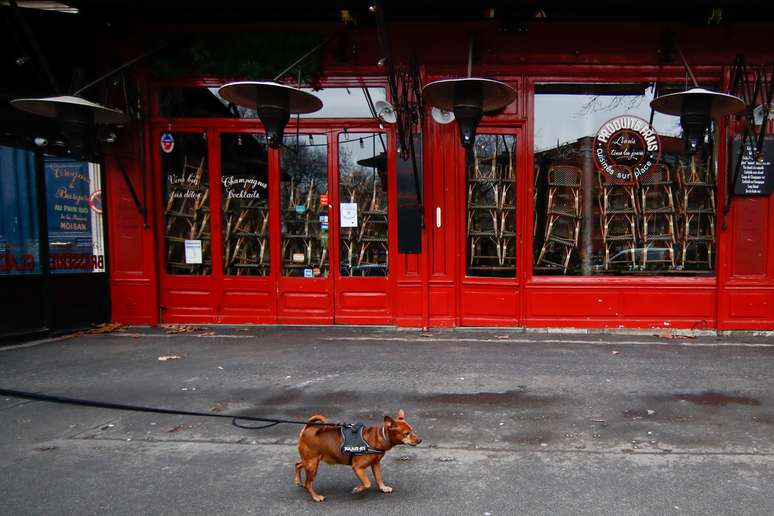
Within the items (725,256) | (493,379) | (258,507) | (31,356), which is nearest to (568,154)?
(725,256)

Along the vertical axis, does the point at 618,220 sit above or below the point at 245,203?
below

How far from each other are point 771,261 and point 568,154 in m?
3.26

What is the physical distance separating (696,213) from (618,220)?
111cm

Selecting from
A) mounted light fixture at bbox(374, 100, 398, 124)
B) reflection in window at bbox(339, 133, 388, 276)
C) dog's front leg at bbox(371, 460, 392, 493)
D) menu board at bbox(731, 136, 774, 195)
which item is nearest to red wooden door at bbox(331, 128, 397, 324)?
reflection in window at bbox(339, 133, 388, 276)

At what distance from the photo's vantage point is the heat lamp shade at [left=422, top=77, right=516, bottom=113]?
190 inches

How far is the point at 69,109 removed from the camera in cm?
525

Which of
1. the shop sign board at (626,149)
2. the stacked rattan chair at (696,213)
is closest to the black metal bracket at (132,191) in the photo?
the shop sign board at (626,149)

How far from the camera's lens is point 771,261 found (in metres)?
7.07

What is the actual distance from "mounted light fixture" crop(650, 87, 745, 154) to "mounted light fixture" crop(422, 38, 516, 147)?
1.69 meters

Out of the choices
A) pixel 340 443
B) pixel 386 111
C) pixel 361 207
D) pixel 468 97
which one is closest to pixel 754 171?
pixel 468 97

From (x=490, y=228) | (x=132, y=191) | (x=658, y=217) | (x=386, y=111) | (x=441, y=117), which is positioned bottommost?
(x=490, y=228)

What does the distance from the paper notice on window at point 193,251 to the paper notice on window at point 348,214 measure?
7.84 feet

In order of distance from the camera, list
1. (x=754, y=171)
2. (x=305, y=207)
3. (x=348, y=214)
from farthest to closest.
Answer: (x=305, y=207), (x=348, y=214), (x=754, y=171)

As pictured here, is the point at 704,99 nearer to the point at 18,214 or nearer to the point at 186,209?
the point at 186,209
